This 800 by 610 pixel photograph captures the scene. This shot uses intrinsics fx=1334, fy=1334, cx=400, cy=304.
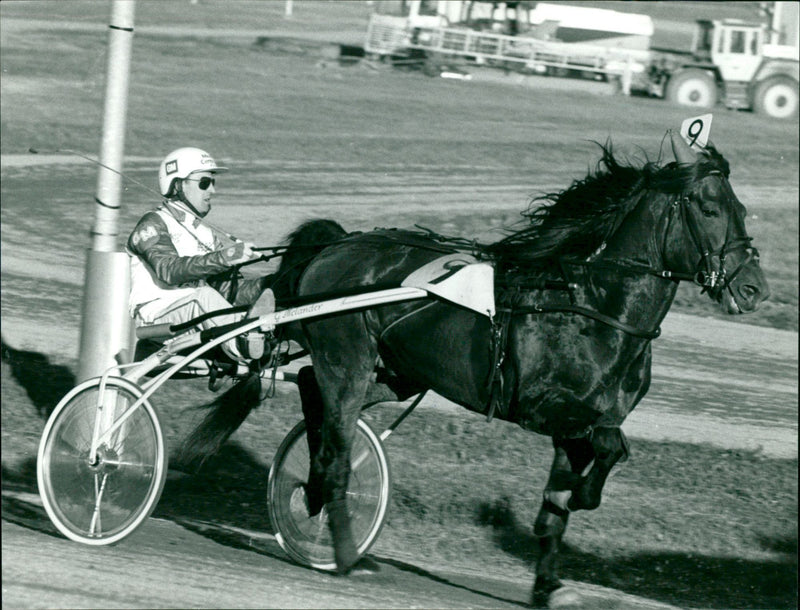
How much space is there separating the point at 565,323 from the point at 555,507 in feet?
2.54

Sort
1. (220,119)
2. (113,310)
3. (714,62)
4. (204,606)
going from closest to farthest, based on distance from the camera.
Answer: (204,606) < (113,310) < (220,119) < (714,62)

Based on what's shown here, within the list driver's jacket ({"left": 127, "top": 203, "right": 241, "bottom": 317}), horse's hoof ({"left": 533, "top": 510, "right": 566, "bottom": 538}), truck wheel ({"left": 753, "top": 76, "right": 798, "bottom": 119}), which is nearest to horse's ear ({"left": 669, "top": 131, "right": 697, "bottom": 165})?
horse's hoof ({"left": 533, "top": 510, "right": 566, "bottom": 538})

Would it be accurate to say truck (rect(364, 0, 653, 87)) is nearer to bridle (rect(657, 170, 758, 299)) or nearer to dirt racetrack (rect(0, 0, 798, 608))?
dirt racetrack (rect(0, 0, 798, 608))

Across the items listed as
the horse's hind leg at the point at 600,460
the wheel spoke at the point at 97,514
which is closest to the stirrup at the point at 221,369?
the wheel spoke at the point at 97,514

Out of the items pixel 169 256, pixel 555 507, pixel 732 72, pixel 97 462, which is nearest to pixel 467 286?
pixel 555 507

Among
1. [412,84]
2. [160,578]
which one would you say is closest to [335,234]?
[160,578]

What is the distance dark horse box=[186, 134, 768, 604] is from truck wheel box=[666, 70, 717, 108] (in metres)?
24.4

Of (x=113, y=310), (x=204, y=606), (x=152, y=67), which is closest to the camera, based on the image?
(x=204, y=606)

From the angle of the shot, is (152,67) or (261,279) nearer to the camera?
(261,279)

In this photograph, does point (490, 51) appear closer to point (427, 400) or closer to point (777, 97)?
point (777, 97)

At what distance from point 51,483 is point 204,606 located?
4.70 feet

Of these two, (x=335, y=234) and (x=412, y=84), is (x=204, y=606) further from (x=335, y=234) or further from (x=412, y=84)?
(x=412, y=84)

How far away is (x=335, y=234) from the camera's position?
667cm

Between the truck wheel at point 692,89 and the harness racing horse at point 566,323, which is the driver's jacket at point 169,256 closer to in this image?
the harness racing horse at point 566,323
